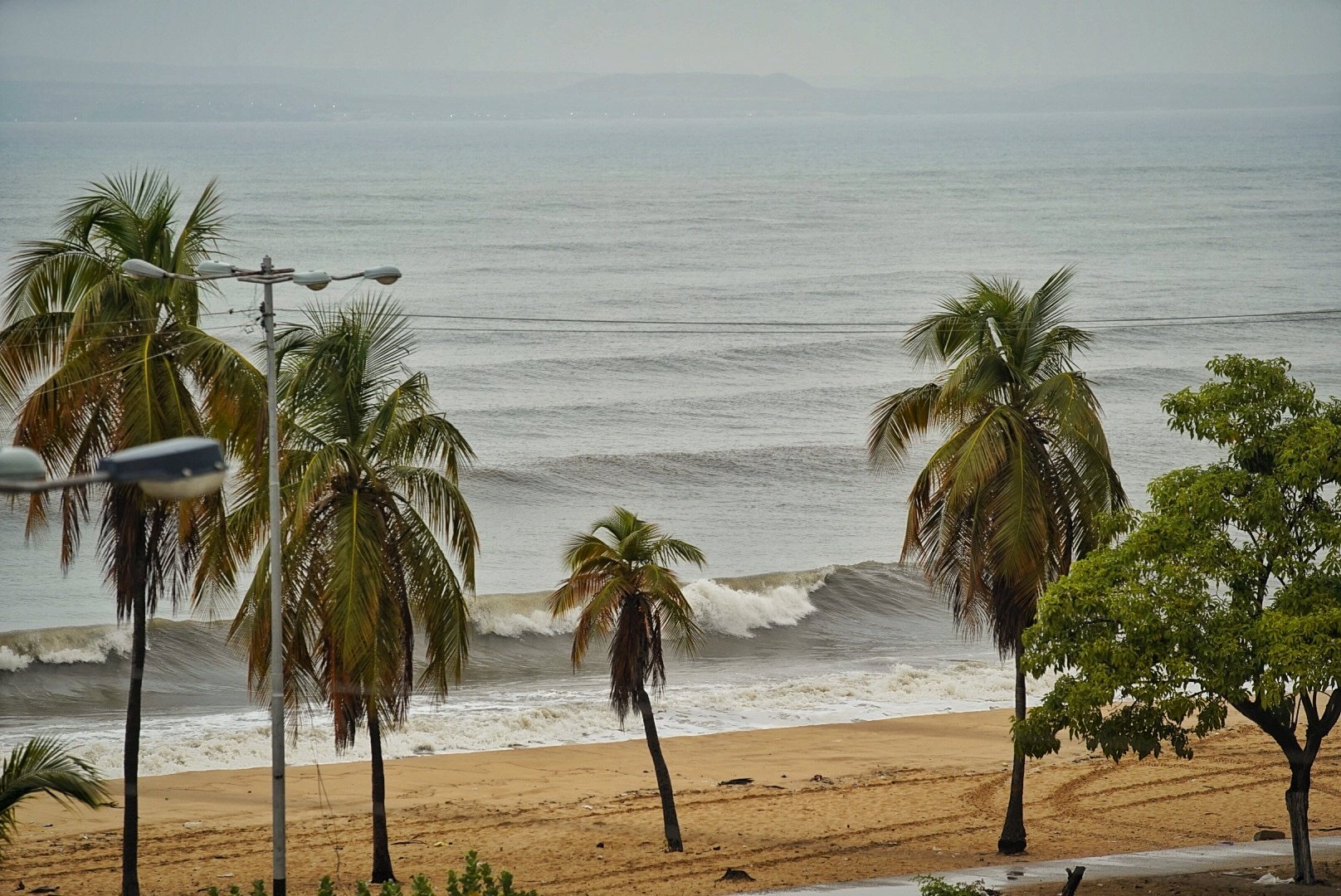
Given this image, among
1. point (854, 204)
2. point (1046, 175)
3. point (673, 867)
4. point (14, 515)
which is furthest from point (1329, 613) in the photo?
→ point (1046, 175)

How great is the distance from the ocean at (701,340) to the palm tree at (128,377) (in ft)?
3.78

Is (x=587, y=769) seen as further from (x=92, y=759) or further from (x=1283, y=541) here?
(x=1283, y=541)

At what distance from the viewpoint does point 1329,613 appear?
43.6 ft

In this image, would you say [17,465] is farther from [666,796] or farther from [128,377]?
[666,796]

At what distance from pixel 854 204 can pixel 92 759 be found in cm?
11154

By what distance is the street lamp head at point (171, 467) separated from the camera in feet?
20.1

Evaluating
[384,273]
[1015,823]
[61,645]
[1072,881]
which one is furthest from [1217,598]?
[61,645]

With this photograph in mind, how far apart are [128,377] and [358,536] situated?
2867mm

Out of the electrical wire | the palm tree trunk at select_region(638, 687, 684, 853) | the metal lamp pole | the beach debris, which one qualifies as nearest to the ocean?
the electrical wire

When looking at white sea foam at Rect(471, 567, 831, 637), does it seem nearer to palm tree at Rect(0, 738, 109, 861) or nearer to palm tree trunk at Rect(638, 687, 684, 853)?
palm tree trunk at Rect(638, 687, 684, 853)

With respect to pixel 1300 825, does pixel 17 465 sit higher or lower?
higher

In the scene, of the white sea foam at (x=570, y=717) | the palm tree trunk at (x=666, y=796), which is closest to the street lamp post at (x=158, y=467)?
the palm tree trunk at (x=666, y=796)

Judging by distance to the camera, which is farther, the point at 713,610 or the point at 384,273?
the point at 713,610

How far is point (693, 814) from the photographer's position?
21.0 meters
